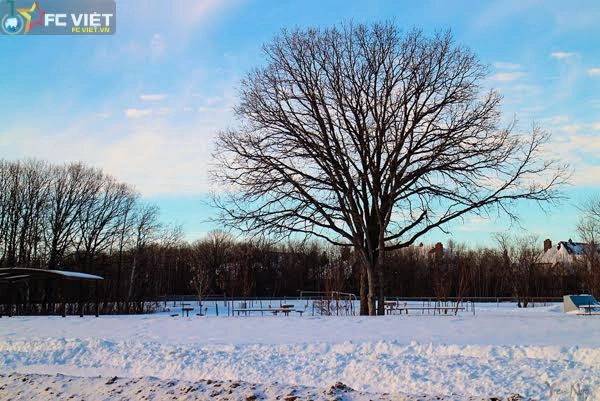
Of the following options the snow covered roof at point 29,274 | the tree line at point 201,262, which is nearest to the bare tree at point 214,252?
the tree line at point 201,262

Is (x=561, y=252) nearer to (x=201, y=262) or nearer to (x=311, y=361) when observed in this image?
(x=201, y=262)

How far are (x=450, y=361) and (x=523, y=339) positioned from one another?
3267 mm

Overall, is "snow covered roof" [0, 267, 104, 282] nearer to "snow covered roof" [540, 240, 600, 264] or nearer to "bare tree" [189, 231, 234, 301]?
"bare tree" [189, 231, 234, 301]

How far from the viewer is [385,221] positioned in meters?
23.1

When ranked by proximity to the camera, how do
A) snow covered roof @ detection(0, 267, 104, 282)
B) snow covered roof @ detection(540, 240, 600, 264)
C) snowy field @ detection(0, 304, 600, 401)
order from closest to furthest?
snowy field @ detection(0, 304, 600, 401), snow covered roof @ detection(0, 267, 104, 282), snow covered roof @ detection(540, 240, 600, 264)

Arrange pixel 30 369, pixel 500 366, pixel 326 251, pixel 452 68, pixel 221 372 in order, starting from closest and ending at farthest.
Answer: pixel 500 366, pixel 221 372, pixel 30 369, pixel 452 68, pixel 326 251

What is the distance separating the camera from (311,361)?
11.7 m

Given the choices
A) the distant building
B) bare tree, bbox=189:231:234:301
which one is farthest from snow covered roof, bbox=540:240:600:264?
bare tree, bbox=189:231:234:301

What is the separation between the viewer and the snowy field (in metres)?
9.59

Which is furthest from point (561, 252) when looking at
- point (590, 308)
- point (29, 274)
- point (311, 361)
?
point (311, 361)

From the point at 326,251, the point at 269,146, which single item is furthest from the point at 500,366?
the point at 326,251

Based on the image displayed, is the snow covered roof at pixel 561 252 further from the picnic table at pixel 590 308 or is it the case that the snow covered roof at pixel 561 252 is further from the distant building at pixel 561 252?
the picnic table at pixel 590 308

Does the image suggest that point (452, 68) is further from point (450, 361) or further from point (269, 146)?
point (450, 361)

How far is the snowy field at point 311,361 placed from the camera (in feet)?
31.5
